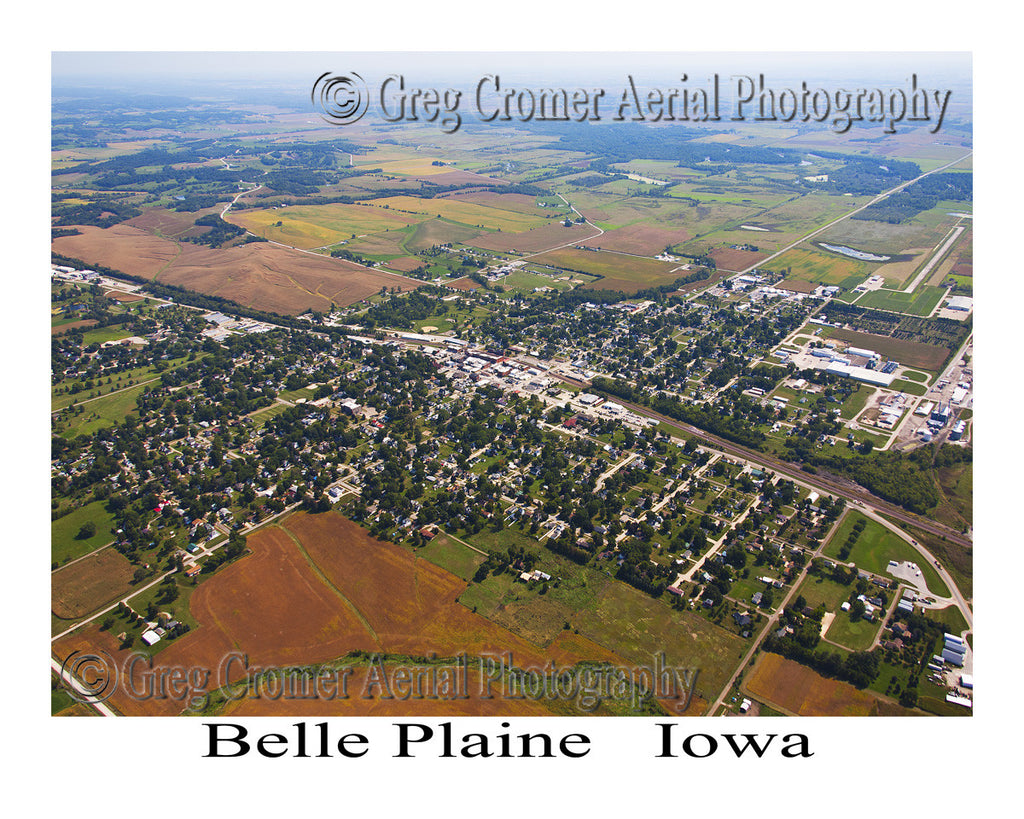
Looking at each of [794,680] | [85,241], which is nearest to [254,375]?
[794,680]

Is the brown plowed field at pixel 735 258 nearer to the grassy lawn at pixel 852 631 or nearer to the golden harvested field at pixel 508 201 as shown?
the golden harvested field at pixel 508 201

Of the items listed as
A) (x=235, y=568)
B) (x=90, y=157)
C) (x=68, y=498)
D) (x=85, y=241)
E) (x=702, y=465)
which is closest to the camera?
(x=235, y=568)

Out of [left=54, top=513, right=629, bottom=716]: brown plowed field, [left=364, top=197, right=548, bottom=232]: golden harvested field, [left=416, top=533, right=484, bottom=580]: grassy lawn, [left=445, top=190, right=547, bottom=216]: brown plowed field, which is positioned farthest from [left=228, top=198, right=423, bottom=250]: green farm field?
[left=416, top=533, right=484, bottom=580]: grassy lawn

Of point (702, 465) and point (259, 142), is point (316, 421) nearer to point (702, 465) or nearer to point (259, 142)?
point (702, 465)

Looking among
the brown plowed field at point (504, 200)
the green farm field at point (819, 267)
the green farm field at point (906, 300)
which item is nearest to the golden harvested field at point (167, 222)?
the brown plowed field at point (504, 200)

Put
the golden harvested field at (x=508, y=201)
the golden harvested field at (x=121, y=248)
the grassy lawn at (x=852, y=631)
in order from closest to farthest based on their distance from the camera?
the grassy lawn at (x=852, y=631) → the golden harvested field at (x=121, y=248) → the golden harvested field at (x=508, y=201)

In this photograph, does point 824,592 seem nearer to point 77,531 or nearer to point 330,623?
point 330,623
